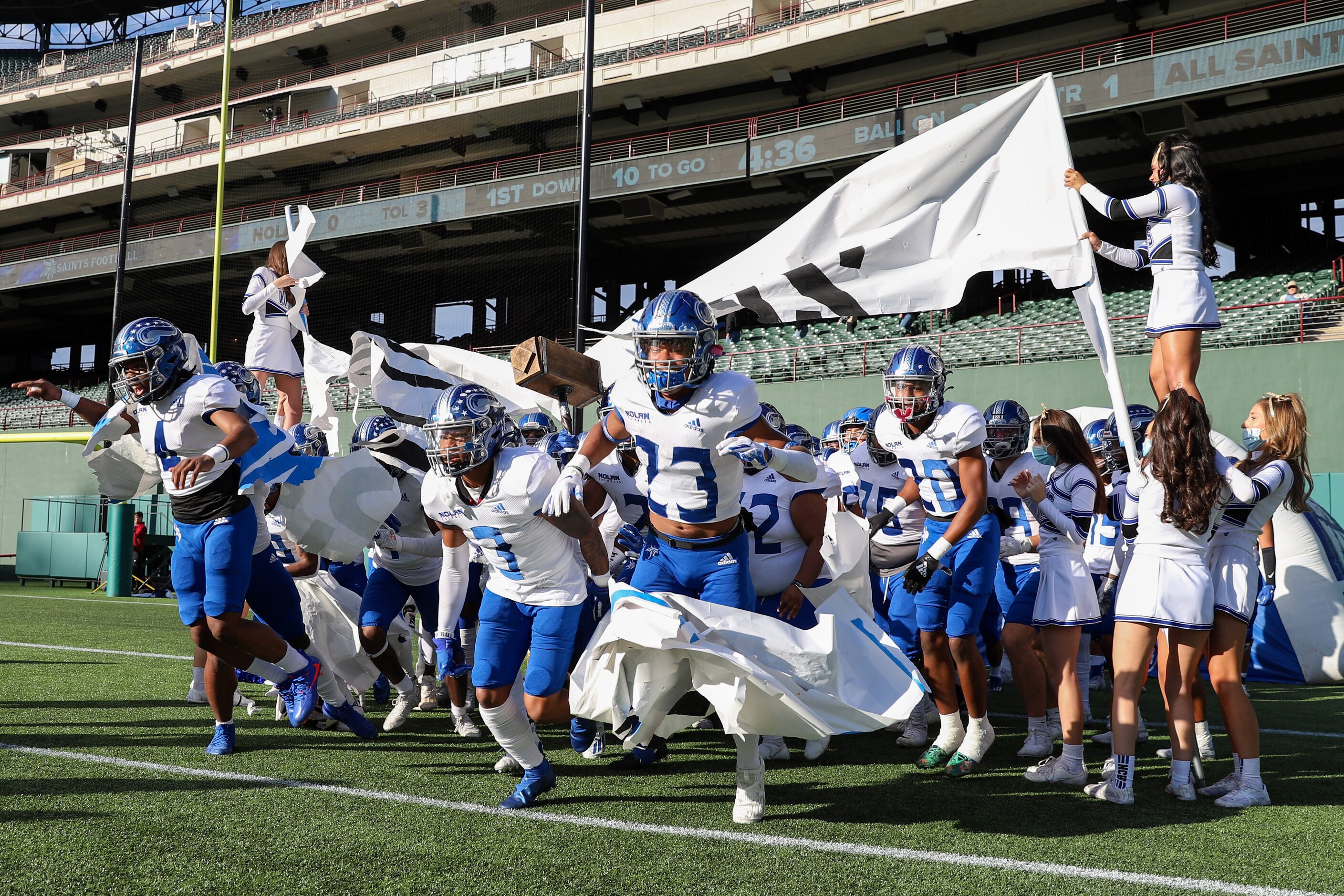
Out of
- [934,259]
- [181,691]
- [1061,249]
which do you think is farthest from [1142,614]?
[181,691]

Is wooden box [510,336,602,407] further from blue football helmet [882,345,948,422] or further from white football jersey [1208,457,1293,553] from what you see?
white football jersey [1208,457,1293,553]

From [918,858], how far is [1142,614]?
1.66 m

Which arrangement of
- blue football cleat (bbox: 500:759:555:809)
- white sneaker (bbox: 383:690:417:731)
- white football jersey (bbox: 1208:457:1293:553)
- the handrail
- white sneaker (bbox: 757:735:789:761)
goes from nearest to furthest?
blue football cleat (bbox: 500:759:555:809)
white football jersey (bbox: 1208:457:1293:553)
white sneaker (bbox: 757:735:789:761)
white sneaker (bbox: 383:690:417:731)
the handrail

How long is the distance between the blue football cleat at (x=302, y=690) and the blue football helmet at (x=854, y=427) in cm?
393

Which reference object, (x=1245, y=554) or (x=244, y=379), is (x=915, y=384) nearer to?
(x=1245, y=554)

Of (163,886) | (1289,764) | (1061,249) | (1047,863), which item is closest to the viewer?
(163,886)

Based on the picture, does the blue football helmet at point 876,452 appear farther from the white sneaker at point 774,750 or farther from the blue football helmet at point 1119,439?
the white sneaker at point 774,750

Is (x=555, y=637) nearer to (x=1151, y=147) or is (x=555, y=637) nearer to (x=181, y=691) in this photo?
(x=181, y=691)

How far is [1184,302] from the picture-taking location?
6117 millimetres

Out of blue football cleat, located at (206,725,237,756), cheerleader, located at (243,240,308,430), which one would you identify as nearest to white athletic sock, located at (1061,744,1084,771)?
blue football cleat, located at (206,725,237,756)

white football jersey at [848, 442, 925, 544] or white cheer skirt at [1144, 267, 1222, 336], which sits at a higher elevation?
white cheer skirt at [1144, 267, 1222, 336]

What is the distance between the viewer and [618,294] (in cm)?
3042

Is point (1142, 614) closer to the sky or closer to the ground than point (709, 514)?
closer to the ground

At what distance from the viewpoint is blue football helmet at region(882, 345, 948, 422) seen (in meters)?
5.71
